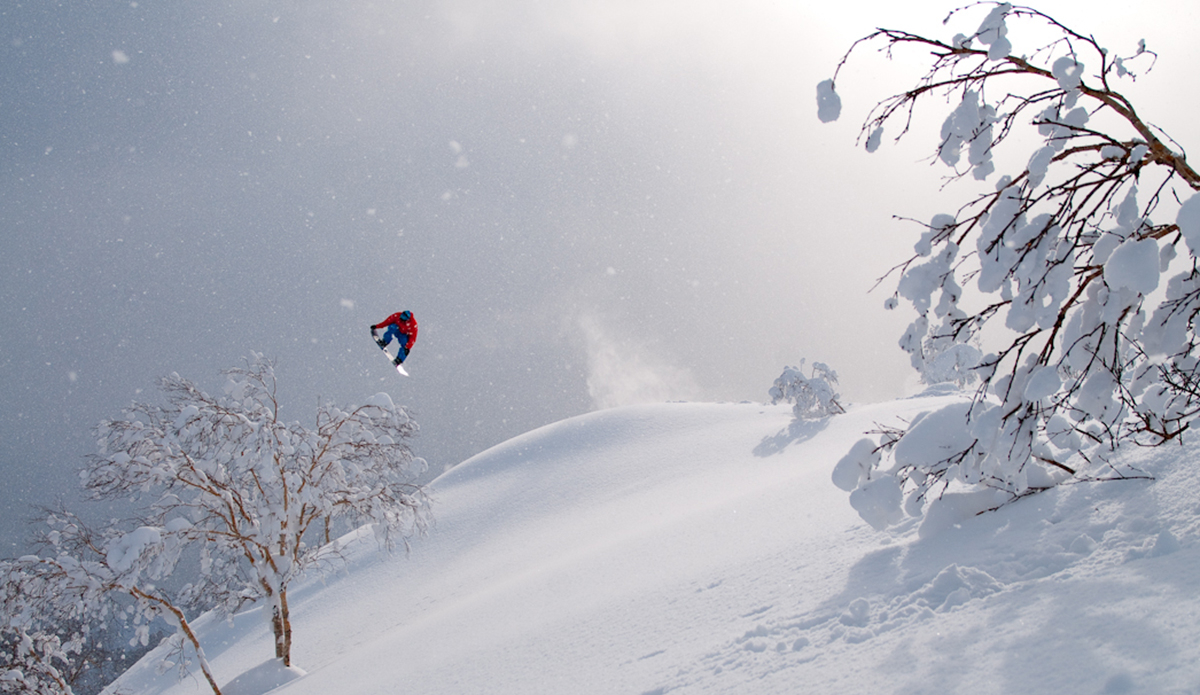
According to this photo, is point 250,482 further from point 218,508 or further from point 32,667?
point 32,667

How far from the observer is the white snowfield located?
2191 millimetres

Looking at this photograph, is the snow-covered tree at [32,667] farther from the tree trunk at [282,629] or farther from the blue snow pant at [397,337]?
the blue snow pant at [397,337]

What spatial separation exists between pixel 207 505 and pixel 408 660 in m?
5.93

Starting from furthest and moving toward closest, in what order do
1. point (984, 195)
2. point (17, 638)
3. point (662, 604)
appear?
point (17, 638) → point (662, 604) → point (984, 195)

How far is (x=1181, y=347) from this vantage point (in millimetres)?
2924

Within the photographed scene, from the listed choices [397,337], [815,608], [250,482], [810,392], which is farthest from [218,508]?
[810,392]

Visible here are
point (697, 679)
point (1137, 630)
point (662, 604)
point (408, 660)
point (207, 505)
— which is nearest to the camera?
point (1137, 630)

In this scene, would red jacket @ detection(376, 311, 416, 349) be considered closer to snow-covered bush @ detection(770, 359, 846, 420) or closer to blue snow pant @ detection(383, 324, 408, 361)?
blue snow pant @ detection(383, 324, 408, 361)

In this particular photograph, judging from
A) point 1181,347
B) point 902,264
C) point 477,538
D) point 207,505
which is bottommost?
point 477,538

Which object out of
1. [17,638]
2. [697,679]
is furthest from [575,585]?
→ [17,638]

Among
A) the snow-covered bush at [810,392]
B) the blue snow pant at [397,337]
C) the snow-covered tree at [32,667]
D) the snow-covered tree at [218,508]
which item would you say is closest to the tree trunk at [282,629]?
the snow-covered tree at [218,508]

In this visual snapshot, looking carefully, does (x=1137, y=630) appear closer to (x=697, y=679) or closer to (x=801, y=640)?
(x=801, y=640)

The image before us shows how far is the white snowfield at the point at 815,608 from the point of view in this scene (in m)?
2.19

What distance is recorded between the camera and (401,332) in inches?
435
